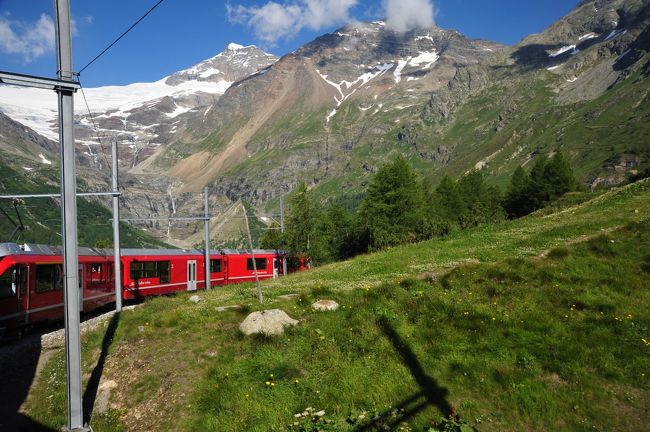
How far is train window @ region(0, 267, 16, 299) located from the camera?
69.4 feet

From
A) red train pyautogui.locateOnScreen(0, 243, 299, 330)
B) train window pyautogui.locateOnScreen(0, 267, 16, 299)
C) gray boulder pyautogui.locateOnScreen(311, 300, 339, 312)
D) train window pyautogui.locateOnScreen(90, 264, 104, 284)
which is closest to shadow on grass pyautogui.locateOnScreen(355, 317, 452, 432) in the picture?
gray boulder pyautogui.locateOnScreen(311, 300, 339, 312)

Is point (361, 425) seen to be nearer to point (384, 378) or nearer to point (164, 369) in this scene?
point (384, 378)

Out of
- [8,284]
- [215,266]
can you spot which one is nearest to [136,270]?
[215,266]

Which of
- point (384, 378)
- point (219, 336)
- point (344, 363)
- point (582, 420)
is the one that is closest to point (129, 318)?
point (219, 336)

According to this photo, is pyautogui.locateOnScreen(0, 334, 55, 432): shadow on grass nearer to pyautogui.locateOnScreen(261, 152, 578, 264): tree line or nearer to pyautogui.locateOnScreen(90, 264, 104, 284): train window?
pyautogui.locateOnScreen(90, 264, 104, 284): train window

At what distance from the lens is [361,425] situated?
10.5 m

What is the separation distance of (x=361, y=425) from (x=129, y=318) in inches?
518

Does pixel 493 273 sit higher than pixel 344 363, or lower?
higher

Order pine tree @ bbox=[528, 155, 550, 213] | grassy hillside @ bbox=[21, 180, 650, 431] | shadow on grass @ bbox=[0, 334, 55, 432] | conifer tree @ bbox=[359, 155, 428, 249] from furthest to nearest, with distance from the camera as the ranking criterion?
pine tree @ bbox=[528, 155, 550, 213] < conifer tree @ bbox=[359, 155, 428, 249] < shadow on grass @ bbox=[0, 334, 55, 432] < grassy hillside @ bbox=[21, 180, 650, 431]

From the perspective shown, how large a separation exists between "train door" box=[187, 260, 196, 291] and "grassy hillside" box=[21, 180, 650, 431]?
19493 millimetres

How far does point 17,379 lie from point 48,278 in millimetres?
9956

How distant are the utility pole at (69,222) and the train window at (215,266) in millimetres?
33013

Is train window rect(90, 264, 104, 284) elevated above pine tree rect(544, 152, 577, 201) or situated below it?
below

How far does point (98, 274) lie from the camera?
30.7 m
